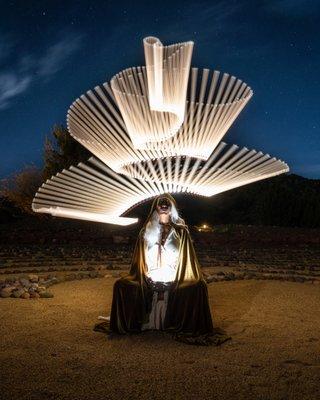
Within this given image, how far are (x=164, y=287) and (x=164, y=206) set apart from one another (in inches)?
47.1

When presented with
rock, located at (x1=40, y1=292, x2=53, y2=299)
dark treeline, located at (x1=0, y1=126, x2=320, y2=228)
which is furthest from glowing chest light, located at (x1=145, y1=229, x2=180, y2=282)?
dark treeline, located at (x1=0, y1=126, x2=320, y2=228)

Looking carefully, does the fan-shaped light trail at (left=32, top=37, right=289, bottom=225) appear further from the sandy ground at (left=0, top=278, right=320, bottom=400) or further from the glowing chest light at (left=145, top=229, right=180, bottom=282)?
the sandy ground at (left=0, top=278, right=320, bottom=400)

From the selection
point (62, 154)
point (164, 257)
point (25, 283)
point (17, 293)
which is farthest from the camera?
point (62, 154)

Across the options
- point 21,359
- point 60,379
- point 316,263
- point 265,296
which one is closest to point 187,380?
point 60,379

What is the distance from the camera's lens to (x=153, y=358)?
6.32m

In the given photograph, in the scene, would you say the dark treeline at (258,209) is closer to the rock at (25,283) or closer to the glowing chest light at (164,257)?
the rock at (25,283)

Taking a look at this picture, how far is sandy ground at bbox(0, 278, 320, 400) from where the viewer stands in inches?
203

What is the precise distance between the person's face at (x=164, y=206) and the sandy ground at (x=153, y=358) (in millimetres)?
1767

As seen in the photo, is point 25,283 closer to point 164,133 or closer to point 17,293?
point 17,293

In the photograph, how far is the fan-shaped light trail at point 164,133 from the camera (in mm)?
6891

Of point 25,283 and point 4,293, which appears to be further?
point 25,283

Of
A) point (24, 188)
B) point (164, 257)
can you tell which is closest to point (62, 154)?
point (24, 188)

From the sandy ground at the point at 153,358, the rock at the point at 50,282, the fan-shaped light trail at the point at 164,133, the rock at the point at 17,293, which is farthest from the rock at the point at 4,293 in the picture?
the fan-shaped light trail at the point at 164,133

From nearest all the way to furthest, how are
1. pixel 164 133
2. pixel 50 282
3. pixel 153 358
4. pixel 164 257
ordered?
pixel 153 358
pixel 164 133
pixel 164 257
pixel 50 282
